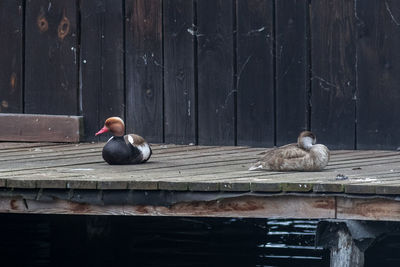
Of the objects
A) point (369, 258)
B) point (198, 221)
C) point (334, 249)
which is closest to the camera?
point (334, 249)

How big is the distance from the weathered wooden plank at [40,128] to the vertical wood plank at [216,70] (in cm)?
102

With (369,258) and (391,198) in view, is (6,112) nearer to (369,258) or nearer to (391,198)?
(369,258)

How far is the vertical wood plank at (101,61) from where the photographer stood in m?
7.68

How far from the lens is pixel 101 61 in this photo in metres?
7.72

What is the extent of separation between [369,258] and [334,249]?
65.8 inches

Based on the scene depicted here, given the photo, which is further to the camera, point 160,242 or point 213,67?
point 160,242

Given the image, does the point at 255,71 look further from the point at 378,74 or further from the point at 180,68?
the point at 378,74

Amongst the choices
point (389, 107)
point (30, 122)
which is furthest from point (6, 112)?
point (389, 107)

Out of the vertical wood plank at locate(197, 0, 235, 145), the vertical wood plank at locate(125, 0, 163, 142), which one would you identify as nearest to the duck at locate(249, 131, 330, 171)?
the vertical wood plank at locate(197, 0, 235, 145)

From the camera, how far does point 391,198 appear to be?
5137 mm

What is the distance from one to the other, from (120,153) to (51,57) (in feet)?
5.10

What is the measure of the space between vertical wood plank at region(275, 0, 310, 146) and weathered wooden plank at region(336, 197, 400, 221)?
215 cm

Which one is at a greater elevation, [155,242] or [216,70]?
[216,70]

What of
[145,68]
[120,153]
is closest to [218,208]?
[120,153]
